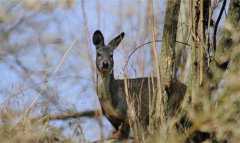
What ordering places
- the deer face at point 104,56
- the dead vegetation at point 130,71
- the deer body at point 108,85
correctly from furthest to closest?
the deer face at point 104,56, the deer body at point 108,85, the dead vegetation at point 130,71

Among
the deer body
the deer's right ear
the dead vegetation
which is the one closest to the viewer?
the dead vegetation

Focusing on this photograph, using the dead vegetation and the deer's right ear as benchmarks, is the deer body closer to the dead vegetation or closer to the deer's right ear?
the deer's right ear

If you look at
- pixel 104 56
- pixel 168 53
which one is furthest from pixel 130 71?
pixel 104 56

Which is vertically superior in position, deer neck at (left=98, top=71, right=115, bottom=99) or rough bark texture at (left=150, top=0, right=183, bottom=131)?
rough bark texture at (left=150, top=0, right=183, bottom=131)

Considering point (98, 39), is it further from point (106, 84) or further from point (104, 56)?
point (106, 84)

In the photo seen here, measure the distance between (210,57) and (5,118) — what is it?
134 centimetres

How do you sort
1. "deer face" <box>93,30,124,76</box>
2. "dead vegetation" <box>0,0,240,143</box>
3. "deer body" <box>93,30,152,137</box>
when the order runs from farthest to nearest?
"deer face" <box>93,30,124,76</box>
"deer body" <box>93,30,152,137</box>
"dead vegetation" <box>0,0,240,143</box>

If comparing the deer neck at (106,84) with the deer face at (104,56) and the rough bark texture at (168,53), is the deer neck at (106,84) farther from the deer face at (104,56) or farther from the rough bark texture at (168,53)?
the rough bark texture at (168,53)

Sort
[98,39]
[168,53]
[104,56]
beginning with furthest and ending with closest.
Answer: [98,39] < [104,56] < [168,53]

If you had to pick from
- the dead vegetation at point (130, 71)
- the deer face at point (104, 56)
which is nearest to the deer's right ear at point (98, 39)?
Answer: the deer face at point (104, 56)

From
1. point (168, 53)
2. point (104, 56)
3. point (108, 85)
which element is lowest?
Answer: point (108, 85)

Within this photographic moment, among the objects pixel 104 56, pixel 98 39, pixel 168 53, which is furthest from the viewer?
pixel 98 39

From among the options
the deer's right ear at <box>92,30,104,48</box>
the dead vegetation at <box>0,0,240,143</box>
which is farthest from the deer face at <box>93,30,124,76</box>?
the dead vegetation at <box>0,0,240,143</box>

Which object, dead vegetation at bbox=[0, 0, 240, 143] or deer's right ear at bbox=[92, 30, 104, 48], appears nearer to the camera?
dead vegetation at bbox=[0, 0, 240, 143]
